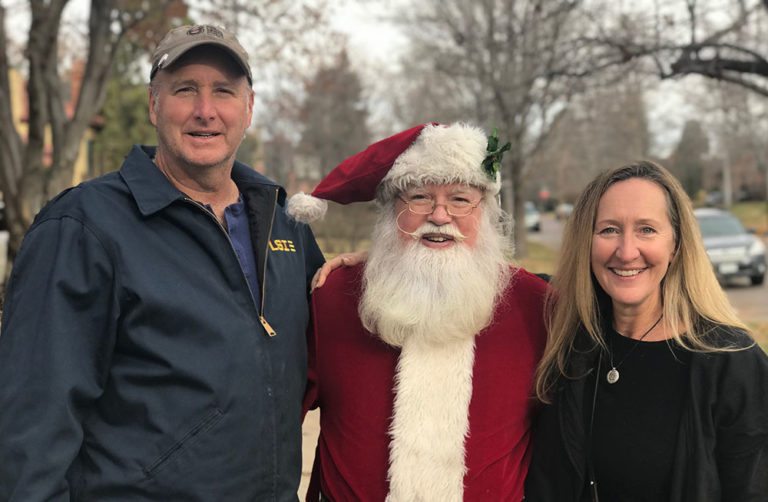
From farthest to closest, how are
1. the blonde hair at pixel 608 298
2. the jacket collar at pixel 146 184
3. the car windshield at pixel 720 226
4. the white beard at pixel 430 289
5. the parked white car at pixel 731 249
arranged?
1. the car windshield at pixel 720 226
2. the parked white car at pixel 731 249
3. the white beard at pixel 430 289
4. the blonde hair at pixel 608 298
5. the jacket collar at pixel 146 184

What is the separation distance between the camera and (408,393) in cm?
258

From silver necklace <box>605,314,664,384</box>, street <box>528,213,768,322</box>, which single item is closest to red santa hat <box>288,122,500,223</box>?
silver necklace <box>605,314,664,384</box>

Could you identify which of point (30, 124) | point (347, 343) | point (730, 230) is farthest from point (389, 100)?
point (347, 343)

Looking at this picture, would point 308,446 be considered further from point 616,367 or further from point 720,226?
point 720,226

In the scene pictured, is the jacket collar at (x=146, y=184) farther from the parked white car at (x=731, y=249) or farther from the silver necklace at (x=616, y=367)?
the parked white car at (x=731, y=249)

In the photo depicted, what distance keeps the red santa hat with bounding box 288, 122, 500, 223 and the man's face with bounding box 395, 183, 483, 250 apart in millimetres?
38

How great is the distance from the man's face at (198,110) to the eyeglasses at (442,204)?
0.78 m

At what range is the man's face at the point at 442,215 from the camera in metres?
2.75

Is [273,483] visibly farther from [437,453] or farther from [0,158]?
[0,158]

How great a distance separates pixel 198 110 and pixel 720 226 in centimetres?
1391

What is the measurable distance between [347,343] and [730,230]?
43.3ft

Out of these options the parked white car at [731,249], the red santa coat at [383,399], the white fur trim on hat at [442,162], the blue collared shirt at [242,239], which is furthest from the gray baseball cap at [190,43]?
the parked white car at [731,249]

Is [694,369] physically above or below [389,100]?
below

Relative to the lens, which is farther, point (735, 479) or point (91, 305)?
point (735, 479)
